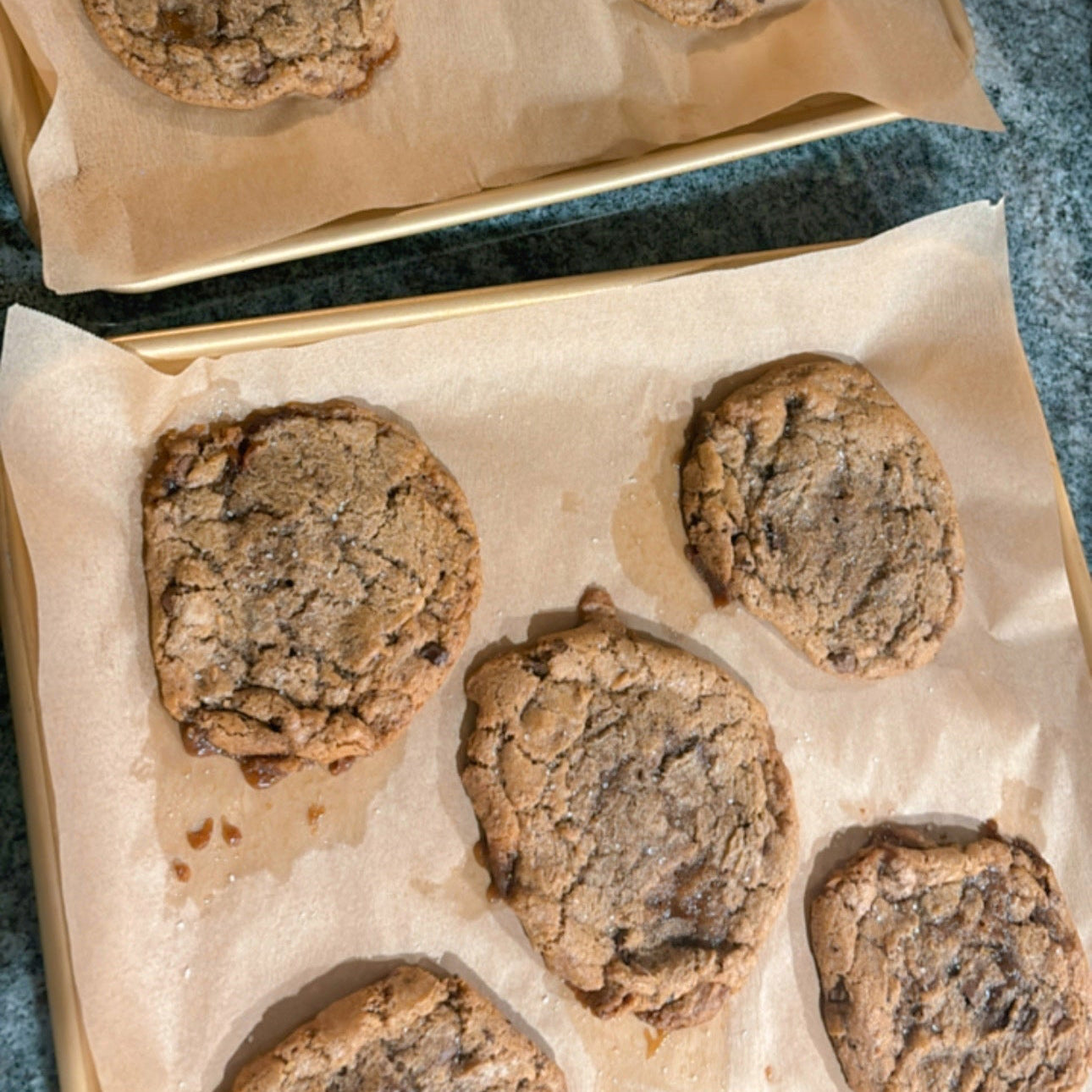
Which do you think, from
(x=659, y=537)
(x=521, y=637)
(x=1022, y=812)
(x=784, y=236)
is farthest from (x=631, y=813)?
(x=784, y=236)

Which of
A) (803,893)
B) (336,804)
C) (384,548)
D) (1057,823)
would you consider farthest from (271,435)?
(1057,823)

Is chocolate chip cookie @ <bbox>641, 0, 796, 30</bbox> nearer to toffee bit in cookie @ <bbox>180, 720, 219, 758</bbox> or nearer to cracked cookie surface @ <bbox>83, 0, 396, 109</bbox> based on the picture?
cracked cookie surface @ <bbox>83, 0, 396, 109</bbox>

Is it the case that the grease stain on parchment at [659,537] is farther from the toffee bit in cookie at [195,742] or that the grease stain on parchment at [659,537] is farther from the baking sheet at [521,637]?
the toffee bit in cookie at [195,742]

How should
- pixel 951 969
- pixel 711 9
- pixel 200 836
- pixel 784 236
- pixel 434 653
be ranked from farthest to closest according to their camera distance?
pixel 784 236
pixel 711 9
pixel 951 969
pixel 434 653
pixel 200 836

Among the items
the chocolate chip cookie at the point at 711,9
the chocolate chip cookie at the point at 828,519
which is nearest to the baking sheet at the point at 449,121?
the chocolate chip cookie at the point at 711,9

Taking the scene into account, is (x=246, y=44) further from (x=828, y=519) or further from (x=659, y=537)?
(x=828, y=519)

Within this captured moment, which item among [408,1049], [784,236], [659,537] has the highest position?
[784,236]

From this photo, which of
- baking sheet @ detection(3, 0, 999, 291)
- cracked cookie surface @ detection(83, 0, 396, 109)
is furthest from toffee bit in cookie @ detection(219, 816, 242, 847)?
cracked cookie surface @ detection(83, 0, 396, 109)
